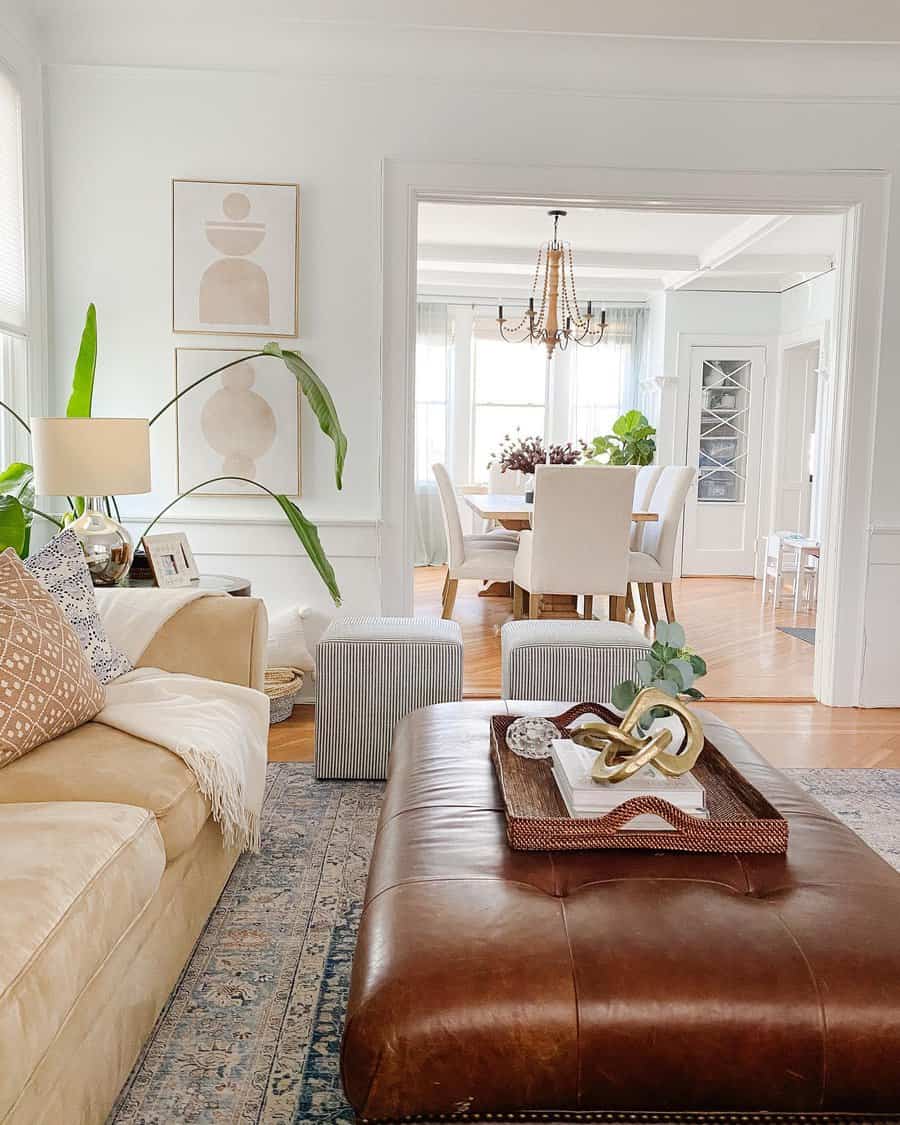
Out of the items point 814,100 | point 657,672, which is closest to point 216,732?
point 657,672

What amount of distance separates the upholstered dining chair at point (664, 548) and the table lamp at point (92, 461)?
344 centimetres

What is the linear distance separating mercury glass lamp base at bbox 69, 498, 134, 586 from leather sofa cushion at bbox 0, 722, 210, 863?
1.30m

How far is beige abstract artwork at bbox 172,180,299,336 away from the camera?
4074 millimetres

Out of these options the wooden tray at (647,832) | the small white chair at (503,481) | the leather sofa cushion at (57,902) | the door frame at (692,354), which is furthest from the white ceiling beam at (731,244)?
the leather sofa cushion at (57,902)

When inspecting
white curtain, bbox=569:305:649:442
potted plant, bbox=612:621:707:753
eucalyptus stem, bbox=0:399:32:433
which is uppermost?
white curtain, bbox=569:305:649:442

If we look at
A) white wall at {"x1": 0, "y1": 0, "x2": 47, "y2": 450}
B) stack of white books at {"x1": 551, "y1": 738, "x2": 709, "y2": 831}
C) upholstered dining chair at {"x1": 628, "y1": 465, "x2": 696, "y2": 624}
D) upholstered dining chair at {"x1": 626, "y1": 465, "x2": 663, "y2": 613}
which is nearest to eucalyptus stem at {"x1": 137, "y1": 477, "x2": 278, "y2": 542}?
white wall at {"x1": 0, "y1": 0, "x2": 47, "y2": 450}

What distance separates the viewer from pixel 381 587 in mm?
4309

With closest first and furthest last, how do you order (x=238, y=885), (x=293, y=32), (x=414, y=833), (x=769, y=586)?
(x=414, y=833) → (x=238, y=885) → (x=293, y=32) → (x=769, y=586)

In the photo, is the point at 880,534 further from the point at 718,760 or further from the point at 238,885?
the point at 238,885

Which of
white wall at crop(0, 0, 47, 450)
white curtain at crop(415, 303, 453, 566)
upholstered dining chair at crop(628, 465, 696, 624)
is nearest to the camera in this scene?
white wall at crop(0, 0, 47, 450)

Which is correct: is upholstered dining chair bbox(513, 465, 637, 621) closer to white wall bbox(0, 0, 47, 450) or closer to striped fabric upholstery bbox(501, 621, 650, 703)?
striped fabric upholstery bbox(501, 621, 650, 703)

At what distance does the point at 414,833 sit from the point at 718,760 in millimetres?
716

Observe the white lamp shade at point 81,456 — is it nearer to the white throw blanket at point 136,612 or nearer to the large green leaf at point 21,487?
the large green leaf at point 21,487

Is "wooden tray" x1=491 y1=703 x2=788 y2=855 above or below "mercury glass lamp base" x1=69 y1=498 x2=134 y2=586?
below
